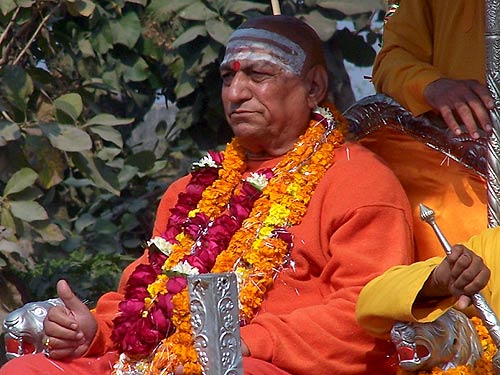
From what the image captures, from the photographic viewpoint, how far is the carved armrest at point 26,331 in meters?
4.52

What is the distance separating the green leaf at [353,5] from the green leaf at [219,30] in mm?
497

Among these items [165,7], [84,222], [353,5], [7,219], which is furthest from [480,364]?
[84,222]

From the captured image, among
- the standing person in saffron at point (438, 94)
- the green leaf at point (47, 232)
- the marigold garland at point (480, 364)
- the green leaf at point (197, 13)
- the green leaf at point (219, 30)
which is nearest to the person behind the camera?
the marigold garland at point (480, 364)

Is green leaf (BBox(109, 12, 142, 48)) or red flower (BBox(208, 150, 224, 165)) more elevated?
red flower (BBox(208, 150, 224, 165))

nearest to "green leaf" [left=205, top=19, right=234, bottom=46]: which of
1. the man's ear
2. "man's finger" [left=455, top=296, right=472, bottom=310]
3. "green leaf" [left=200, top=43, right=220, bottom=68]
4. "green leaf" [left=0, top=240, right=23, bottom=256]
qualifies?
"green leaf" [left=200, top=43, right=220, bottom=68]

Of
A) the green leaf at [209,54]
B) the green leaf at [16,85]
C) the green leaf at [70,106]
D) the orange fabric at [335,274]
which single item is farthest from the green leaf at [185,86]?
the orange fabric at [335,274]

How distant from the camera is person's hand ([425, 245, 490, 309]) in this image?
3508mm

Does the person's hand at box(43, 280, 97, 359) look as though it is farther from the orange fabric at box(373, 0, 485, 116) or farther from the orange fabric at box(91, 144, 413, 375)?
the orange fabric at box(373, 0, 485, 116)

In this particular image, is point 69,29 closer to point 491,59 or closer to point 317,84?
point 317,84

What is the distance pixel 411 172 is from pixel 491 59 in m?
0.55

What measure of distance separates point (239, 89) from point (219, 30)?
6.57 ft

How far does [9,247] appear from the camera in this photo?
19.3 ft

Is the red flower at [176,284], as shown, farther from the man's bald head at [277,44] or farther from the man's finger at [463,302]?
the man's finger at [463,302]

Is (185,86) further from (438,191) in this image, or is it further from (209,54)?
(438,191)
